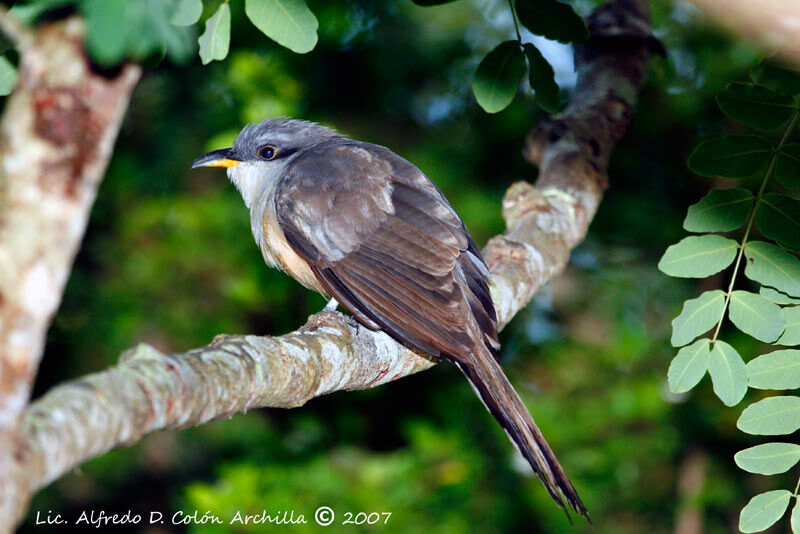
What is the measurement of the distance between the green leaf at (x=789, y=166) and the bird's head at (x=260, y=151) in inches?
119

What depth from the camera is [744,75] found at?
Result: 6266mm

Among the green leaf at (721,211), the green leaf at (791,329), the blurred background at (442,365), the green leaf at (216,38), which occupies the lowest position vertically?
the blurred background at (442,365)

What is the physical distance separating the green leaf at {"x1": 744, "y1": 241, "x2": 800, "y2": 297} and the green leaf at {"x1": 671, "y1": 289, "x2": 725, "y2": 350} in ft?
0.54

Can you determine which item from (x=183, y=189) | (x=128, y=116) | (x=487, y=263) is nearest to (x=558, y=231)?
(x=487, y=263)

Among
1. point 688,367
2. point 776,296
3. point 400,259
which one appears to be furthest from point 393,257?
point 776,296

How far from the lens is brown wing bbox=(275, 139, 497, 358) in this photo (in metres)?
3.74

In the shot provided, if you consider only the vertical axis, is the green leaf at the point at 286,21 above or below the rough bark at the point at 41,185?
above

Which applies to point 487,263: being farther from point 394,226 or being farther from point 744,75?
point 744,75

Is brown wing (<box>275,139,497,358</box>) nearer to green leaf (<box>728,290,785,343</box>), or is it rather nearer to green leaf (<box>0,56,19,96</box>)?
green leaf (<box>728,290,785,343</box>)

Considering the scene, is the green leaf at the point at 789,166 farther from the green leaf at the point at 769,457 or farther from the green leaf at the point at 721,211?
the green leaf at the point at 769,457

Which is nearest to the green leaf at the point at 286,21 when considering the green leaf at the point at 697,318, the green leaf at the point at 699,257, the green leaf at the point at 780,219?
the green leaf at the point at 699,257

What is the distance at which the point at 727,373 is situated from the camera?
2.99m

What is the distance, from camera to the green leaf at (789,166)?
124 inches

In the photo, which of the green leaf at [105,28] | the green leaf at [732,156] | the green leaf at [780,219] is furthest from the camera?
the green leaf at [732,156]
